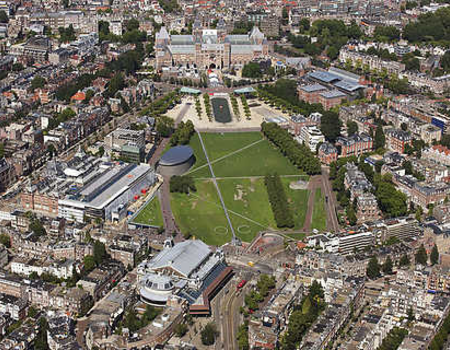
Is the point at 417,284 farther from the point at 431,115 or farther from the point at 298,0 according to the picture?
the point at 298,0

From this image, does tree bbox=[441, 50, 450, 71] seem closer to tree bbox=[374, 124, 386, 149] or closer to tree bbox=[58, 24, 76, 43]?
tree bbox=[374, 124, 386, 149]

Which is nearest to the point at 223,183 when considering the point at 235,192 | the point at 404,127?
the point at 235,192

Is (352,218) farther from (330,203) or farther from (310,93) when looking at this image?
(310,93)

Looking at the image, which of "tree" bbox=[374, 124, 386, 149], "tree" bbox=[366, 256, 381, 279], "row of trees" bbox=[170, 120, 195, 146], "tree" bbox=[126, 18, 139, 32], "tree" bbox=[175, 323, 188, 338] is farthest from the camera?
"tree" bbox=[126, 18, 139, 32]

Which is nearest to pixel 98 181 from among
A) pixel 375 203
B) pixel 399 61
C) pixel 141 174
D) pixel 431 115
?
pixel 141 174

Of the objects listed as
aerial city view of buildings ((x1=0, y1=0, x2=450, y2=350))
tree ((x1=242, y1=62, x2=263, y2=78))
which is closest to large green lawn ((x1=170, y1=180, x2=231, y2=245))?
aerial city view of buildings ((x1=0, y1=0, x2=450, y2=350))

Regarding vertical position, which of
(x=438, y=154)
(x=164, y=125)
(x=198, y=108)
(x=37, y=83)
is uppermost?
(x=37, y=83)
